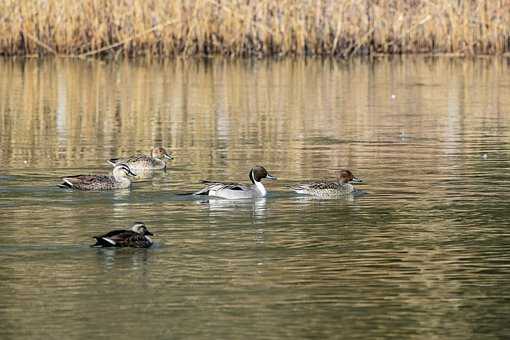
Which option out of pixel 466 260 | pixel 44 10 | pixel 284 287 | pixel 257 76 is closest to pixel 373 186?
pixel 466 260

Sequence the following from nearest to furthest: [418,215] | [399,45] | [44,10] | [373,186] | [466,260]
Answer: [466,260]
[418,215]
[373,186]
[44,10]
[399,45]

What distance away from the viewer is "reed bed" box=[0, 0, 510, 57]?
38281mm

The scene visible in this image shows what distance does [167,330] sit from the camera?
32.6ft

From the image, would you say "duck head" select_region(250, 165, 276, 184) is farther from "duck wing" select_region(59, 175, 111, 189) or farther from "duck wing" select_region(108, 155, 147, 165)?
"duck wing" select_region(108, 155, 147, 165)

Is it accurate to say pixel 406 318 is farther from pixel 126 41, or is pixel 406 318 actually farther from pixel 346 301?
pixel 126 41

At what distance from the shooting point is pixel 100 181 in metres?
16.3

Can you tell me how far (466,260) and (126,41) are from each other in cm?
2718

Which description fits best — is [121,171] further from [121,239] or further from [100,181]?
[121,239]

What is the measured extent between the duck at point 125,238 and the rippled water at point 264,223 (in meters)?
0.09

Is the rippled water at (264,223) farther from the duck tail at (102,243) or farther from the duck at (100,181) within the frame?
the duck at (100,181)

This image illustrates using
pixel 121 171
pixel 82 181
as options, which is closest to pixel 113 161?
pixel 121 171

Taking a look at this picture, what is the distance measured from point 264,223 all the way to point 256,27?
25556 millimetres

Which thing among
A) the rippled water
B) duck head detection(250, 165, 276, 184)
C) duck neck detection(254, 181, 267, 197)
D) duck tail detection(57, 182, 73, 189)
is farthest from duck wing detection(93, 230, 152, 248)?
duck tail detection(57, 182, 73, 189)

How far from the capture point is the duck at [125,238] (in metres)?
12.4
